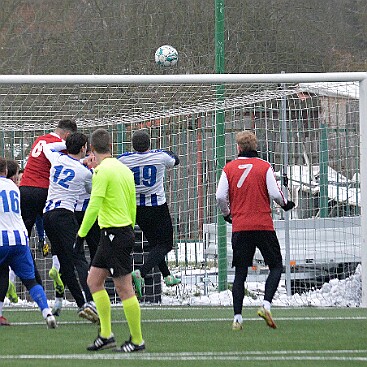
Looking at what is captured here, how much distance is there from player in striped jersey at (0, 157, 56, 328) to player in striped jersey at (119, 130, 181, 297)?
7.46ft

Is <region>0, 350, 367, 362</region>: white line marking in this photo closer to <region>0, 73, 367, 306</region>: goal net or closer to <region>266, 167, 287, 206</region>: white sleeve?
<region>266, 167, 287, 206</region>: white sleeve

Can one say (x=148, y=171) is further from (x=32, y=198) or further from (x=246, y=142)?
(x=246, y=142)

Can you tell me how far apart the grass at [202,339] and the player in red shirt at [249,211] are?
45 cm

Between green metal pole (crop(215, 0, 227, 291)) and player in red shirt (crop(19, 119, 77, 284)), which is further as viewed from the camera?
green metal pole (crop(215, 0, 227, 291))

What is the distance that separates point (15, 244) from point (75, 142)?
1.17m

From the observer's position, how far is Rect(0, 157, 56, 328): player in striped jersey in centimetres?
1093

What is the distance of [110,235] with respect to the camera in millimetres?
9602

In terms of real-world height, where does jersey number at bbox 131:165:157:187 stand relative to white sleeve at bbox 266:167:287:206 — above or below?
above

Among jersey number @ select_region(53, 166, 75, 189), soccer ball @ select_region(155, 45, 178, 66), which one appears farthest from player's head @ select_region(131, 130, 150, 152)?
soccer ball @ select_region(155, 45, 178, 66)

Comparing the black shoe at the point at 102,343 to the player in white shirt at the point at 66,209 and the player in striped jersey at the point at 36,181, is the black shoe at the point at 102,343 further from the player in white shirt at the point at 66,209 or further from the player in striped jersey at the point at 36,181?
the player in striped jersey at the point at 36,181

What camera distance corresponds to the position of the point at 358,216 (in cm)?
1548

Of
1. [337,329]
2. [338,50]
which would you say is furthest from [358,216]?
[338,50]

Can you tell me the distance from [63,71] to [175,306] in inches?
352

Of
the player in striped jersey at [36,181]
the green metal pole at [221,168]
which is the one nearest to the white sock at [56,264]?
the player in striped jersey at [36,181]
